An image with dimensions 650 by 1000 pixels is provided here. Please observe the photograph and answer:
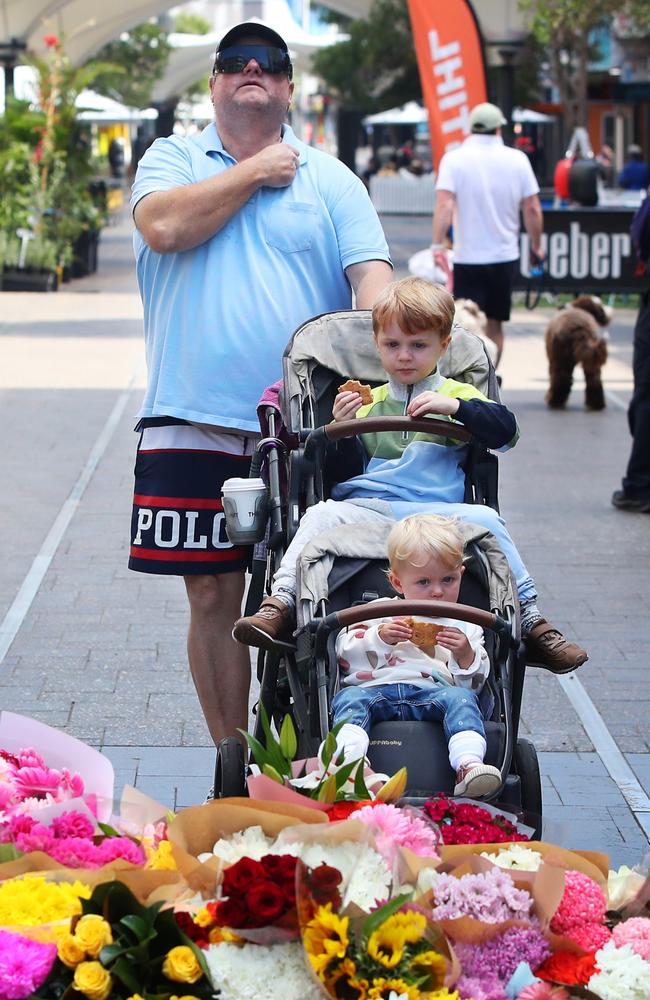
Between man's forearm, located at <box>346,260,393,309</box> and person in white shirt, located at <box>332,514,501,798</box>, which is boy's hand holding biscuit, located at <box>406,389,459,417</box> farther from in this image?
man's forearm, located at <box>346,260,393,309</box>

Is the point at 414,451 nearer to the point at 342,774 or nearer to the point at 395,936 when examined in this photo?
the point at 342,774

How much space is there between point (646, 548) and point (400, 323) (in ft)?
15.5

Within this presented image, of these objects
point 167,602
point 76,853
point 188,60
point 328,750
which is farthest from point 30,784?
point 188,60

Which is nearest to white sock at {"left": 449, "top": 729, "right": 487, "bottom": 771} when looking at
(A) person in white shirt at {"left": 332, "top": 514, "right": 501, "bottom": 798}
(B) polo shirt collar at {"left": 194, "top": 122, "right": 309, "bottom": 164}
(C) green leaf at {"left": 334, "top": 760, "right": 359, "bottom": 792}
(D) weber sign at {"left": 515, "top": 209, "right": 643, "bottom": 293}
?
(A) person in white shirt at {"left": 332, "top": 514, "right": 501, "bottom": 798}

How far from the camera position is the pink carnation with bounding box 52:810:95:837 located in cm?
300

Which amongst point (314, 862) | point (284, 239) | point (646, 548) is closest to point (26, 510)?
point (646, 548)

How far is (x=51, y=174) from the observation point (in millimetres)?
22422

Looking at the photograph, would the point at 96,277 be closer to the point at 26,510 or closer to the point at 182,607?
the point at 26,510

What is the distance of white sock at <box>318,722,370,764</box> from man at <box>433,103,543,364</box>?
9.33 metres

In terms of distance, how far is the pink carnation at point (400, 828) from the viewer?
2.84 meters

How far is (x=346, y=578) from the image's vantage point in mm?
3857

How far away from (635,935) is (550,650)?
1119 millimetres

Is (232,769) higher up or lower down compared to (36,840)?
lower down

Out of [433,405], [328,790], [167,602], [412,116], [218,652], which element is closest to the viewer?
[328,790]
